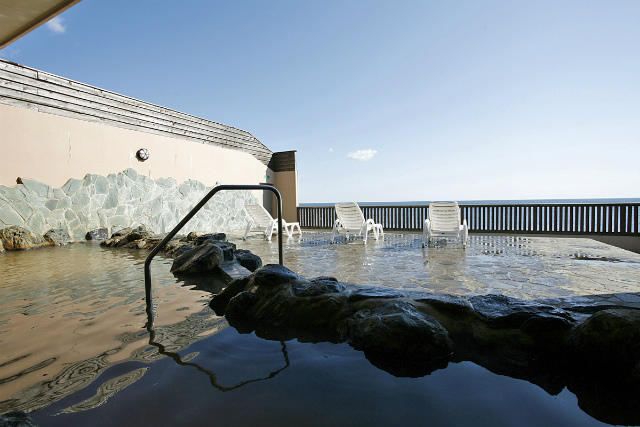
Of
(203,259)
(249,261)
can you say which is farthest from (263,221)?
(203,259)

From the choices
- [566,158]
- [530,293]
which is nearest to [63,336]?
[530,293]

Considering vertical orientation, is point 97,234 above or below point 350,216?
below

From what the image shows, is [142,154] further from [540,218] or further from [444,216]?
[540,218]

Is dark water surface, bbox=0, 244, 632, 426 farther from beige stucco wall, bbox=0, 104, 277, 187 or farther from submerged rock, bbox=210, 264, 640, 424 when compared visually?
beige stucco wall, bbox=0, 104, 277, 187

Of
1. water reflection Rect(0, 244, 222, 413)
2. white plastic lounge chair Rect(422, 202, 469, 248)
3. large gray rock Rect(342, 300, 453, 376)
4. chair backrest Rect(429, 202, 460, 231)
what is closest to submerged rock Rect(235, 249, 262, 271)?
water reflection Rect(0, 244, 222, 413)

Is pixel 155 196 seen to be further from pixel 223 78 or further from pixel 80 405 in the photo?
pixel 80 405

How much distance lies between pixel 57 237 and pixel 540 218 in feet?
38.7

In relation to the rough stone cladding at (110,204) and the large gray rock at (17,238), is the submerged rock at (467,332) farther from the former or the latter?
the rough stone cladding at (110,204)

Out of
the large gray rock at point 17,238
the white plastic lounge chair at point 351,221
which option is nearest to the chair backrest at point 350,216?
the white plastic lounge chair at point 351,221

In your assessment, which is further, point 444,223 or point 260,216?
point 260,216

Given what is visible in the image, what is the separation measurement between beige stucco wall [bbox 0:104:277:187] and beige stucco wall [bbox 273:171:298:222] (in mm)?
2779

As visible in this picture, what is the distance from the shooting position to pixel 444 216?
6.06 metres

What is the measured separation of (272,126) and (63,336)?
1580 centimetres

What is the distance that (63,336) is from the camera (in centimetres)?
201
